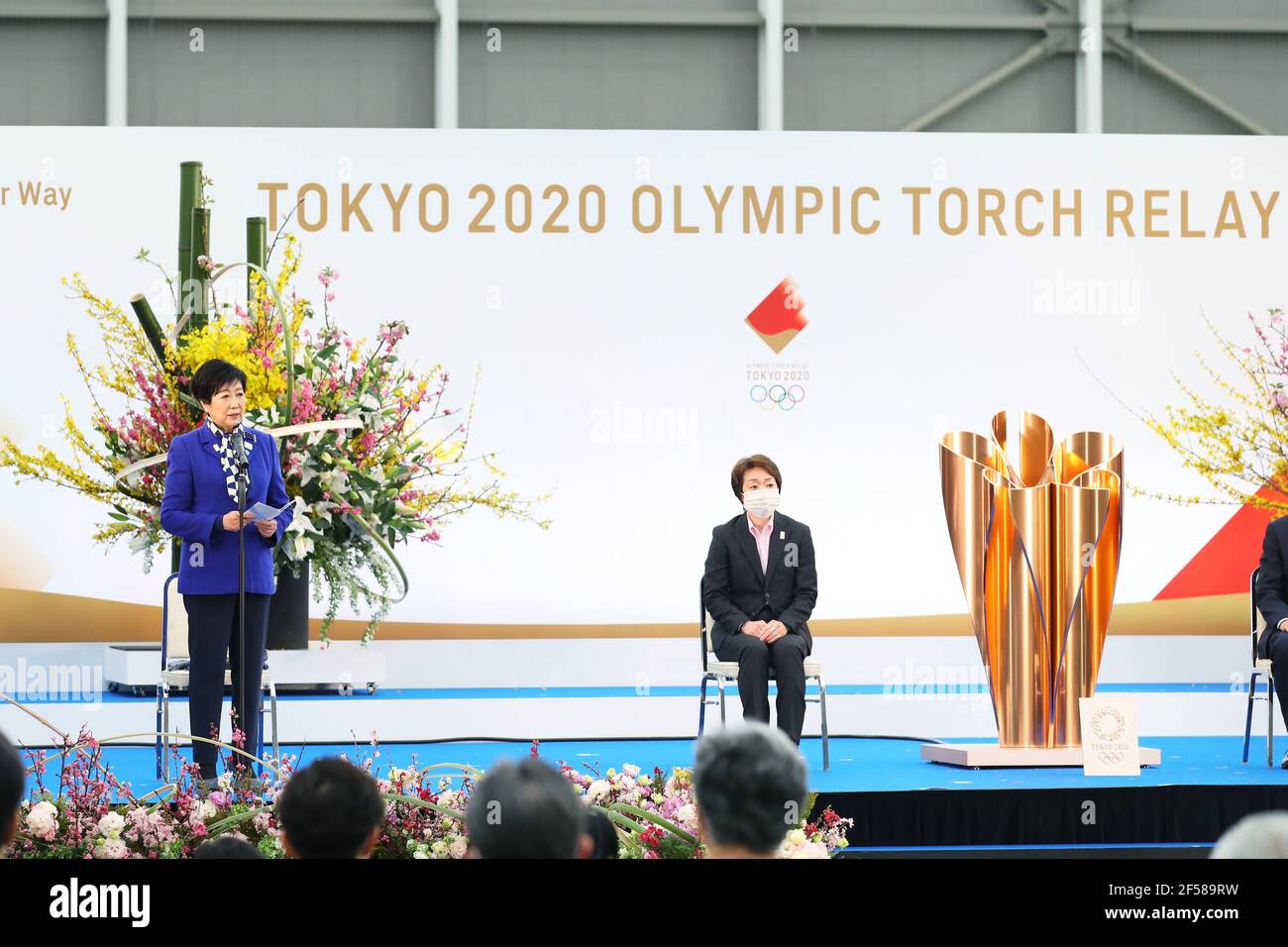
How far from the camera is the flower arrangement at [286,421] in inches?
208

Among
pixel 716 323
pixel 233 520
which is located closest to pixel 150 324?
pixel 233 520

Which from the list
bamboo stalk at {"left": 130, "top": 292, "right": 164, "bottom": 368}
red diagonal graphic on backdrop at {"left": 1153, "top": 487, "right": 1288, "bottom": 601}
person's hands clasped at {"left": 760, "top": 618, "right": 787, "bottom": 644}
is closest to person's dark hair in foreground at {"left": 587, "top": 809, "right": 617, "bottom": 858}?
person's hands clasped at {"left": 760, "top": 618, "right": 787, "bottom": 644}

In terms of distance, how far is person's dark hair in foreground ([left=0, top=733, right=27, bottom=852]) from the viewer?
149 cm

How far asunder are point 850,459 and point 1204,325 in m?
1.63

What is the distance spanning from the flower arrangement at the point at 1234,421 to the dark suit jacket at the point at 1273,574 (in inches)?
61.2

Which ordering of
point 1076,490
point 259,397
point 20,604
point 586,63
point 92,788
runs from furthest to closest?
point 586,63 → point 20,604 → point 259,397 → point 1076,490 → point 92,788

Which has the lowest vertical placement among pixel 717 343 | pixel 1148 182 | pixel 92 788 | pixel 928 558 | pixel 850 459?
pixel 92 788

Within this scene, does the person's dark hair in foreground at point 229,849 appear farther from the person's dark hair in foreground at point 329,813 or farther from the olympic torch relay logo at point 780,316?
the olympic torch relay logo at point 780,316

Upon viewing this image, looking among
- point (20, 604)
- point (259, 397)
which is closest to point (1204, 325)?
point (259, 397)

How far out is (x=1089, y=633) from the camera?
4758 mm

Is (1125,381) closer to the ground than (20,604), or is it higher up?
higher up

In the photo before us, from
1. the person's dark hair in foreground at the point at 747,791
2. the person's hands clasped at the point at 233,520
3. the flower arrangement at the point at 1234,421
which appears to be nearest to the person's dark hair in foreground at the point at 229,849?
the person's dark hair in foreground at the point at 747,791

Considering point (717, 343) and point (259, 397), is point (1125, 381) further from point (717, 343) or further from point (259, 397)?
point (259, 397)

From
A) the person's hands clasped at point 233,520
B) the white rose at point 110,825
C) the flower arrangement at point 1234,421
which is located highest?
the flower arrangement at point 1234,421
